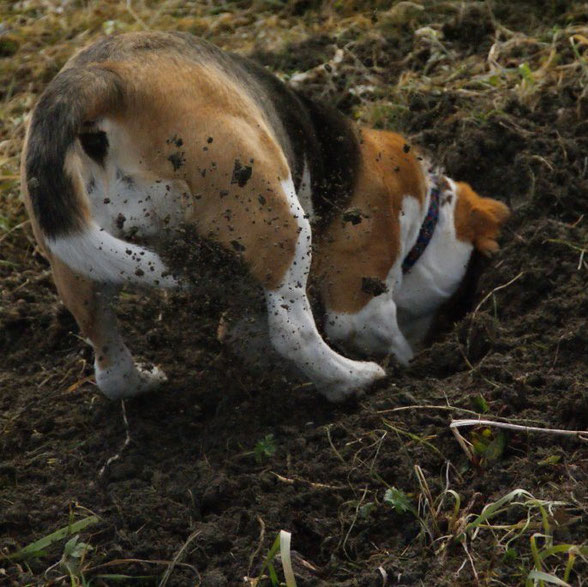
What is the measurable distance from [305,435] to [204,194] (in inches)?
39.6

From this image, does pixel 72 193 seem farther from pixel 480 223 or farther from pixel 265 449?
pixel 480 223

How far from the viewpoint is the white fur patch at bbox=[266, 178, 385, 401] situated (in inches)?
150

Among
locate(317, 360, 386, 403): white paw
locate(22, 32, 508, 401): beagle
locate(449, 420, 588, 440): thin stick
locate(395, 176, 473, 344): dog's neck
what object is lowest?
locate(395, 176, 473, 344): dog's neck

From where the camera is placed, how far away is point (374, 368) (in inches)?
169

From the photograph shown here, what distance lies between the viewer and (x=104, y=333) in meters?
3.86

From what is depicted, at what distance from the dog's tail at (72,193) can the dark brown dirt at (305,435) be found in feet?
1.88

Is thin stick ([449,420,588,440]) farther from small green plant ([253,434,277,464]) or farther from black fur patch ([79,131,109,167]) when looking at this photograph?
black fur patch ([79,131,109,167])

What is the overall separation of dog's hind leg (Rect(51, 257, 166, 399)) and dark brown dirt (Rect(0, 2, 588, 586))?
10 centimetres

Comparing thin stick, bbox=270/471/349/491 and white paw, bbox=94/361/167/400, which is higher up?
white paw, bbox=94/361/167/400

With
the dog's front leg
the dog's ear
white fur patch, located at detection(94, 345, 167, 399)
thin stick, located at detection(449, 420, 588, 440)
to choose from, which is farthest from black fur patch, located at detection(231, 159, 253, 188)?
the dog's ear

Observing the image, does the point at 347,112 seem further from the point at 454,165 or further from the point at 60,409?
the point at 60,409

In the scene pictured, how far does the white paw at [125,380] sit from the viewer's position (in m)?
4.04

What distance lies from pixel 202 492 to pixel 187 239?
3.01 ft

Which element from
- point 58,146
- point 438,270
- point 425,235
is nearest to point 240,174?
point 58,146
